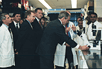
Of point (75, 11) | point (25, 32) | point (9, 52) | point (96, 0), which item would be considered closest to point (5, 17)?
point (25, 32)

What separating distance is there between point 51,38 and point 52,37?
0.02 metres

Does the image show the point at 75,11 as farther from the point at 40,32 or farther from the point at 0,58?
the point at 0,58

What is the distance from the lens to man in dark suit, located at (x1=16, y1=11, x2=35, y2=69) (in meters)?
2.11

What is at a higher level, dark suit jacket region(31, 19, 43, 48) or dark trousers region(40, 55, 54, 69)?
dark suit jacket region(31, 19, 43, 48)

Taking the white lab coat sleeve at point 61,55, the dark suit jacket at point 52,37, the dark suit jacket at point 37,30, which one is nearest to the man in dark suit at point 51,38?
the dark suit jacket at point 52,37

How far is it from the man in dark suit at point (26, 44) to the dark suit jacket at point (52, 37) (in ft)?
1.27

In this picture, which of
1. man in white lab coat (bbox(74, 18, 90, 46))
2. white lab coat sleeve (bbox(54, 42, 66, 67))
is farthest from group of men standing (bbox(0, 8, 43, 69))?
man in white lab coat (bbox(74, 18, 90, 46))

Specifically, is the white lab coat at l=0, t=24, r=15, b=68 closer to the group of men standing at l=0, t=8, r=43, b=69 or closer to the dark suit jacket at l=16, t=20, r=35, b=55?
the group of men standing at l=0, t=8, r=43, b=69

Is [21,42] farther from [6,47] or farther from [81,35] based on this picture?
[81,35]

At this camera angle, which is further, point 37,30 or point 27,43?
point 37,30

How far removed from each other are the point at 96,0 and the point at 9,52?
2.38 metres

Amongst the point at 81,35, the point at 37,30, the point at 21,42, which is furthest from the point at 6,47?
the point at 81,35

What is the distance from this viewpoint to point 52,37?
1763 mm

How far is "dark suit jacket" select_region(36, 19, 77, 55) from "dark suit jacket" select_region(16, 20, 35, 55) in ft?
1.26
